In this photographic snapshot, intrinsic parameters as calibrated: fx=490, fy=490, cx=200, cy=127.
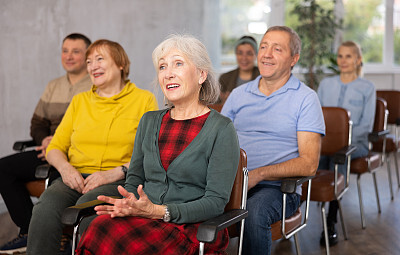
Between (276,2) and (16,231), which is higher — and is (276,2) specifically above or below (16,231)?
above

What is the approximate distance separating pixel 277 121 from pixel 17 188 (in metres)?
1.59

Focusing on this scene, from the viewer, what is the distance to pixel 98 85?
8.97ft

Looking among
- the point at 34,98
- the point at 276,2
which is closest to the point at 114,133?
the point at 34,98

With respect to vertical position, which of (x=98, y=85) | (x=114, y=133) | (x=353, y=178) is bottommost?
(x=353, y=178)

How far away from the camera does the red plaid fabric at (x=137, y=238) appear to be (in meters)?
1.72

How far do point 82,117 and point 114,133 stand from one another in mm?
220

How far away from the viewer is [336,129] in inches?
133

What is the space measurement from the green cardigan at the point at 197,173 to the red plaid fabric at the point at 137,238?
0.05 meters

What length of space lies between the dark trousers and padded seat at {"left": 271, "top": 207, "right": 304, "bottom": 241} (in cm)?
150

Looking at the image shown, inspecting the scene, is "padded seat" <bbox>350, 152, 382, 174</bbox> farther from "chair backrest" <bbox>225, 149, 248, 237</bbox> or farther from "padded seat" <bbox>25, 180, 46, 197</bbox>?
"padded seat" <bbox>25, 180, 46, 197</bbox>

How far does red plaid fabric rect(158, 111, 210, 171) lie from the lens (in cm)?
196

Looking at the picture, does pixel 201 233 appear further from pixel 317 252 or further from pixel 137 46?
pixel 137 46

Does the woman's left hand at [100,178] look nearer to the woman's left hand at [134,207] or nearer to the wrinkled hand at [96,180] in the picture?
the wrinkled hand at [96,180]

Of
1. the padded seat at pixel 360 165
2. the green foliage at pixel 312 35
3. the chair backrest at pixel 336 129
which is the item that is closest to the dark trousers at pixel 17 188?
the chair backrest at pixel 336 129
